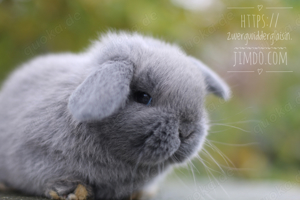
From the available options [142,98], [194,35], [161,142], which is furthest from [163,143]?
[194,35]

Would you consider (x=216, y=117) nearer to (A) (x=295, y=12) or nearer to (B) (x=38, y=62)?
(A) (x=295, y=12)

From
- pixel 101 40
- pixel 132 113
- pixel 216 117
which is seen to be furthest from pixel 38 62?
pixel 216 117

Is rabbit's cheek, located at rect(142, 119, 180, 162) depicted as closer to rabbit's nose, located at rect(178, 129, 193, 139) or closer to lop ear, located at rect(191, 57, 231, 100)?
rabbit's nose, located at rect(178, 129, 193, 139)

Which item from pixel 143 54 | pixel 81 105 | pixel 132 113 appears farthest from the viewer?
pixel 143 54

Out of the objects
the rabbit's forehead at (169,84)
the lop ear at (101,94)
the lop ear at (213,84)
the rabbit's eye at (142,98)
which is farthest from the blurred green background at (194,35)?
the lop ear at (101,94)

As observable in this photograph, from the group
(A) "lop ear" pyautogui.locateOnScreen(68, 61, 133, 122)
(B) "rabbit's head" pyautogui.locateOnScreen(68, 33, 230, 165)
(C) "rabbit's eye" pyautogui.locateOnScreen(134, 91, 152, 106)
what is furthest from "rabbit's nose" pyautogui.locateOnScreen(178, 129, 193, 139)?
(A) "lop ear" pyautogui.locateOnScreen(68, 61, 133, 122)

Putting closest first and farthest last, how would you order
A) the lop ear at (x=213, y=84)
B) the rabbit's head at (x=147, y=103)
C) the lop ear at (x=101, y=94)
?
the lop ear at (x=101, y=94) → the rabbit's head at (x=147, y=103) → the lop ear at (x=213, y=84)

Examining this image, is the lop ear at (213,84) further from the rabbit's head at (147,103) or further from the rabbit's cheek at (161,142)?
the rabbit's cheek at (161,142)
